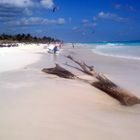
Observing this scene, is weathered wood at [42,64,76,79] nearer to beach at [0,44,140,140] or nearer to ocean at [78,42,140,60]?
beach at [0,44,140,140]

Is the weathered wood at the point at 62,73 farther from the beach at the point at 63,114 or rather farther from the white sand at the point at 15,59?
the white sand at the point at 15,59

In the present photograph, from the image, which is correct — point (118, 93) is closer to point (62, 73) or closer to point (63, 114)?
point (63, 114)

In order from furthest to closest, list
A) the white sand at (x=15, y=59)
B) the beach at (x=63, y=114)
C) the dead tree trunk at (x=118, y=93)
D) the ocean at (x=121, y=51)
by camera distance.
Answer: the ocean at (x=121, y=51) → the white sand at (x=15, y=59) → the dead tree trunk at (x=118, y=93) → the beach at (x=63, y=114)

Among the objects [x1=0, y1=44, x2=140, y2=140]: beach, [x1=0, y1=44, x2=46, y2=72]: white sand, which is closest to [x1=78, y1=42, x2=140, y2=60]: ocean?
[x1=0, y1=44, x2=46, y2=72]: white sand

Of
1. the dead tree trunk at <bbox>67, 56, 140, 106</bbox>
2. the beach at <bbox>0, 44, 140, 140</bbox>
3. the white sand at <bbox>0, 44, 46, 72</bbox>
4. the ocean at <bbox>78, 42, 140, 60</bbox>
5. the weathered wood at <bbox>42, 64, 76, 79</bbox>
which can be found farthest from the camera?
the ocean at <bbox>78, 42, 140, 60</bbox>

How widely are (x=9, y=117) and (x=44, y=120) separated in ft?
2.08

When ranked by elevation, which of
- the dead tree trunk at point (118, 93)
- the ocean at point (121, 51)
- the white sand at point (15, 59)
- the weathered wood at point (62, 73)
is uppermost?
the dead tree trunk at point (118, 93)

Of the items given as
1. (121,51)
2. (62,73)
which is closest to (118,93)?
(62,73)

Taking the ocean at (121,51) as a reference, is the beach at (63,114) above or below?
above

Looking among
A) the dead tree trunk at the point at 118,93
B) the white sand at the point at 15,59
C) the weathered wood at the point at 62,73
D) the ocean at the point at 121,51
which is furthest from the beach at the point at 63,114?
the ocean at the point at 121,51

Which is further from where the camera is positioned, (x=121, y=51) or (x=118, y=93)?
(x=121, y=51)

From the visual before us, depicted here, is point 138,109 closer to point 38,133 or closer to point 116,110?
point 116,110

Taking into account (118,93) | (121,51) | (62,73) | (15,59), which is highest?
(118,93)

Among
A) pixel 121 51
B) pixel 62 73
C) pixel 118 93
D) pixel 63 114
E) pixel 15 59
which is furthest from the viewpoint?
pixel 121 51
